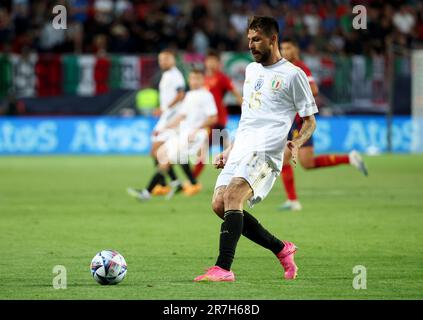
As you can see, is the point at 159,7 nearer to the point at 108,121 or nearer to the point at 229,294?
the point at 108,121

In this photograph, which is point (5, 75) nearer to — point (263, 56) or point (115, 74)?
point (115, 74)

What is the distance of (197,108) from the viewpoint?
56.3 feet

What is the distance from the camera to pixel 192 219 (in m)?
12.8

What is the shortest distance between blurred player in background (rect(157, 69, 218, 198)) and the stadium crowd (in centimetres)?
937

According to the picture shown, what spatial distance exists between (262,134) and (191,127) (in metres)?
9.29

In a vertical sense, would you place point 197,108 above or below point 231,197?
above

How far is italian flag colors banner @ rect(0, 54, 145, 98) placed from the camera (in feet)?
82.5

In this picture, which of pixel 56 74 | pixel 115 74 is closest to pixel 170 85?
pixel 115 74

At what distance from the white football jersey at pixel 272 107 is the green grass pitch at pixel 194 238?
1079 mm

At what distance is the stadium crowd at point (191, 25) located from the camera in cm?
2672

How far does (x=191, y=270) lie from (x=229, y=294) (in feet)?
4.57

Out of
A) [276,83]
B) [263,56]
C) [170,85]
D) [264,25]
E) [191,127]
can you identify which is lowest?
[191,127]

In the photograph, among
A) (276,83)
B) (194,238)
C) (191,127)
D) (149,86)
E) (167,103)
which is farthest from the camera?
(149,86)

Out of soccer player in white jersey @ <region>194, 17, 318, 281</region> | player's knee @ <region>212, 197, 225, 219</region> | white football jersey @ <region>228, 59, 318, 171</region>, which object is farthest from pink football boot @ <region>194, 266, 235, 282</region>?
white football jersey @ <region>228, 59, 318, 171</region>
